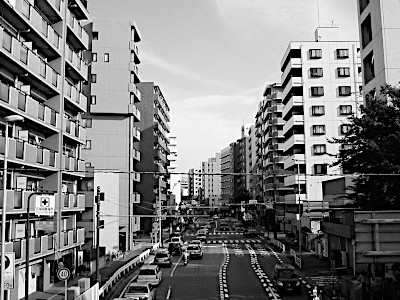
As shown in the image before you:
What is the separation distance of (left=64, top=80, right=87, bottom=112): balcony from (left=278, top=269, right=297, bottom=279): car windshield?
19985 mm

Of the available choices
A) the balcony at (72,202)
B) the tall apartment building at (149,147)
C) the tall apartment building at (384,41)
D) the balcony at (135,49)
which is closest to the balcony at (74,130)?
the balcony at (72,202)

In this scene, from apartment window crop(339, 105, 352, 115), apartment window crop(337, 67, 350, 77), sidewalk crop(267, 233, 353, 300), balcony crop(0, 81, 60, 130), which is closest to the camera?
balcony crop(0, 81, 60, 130)

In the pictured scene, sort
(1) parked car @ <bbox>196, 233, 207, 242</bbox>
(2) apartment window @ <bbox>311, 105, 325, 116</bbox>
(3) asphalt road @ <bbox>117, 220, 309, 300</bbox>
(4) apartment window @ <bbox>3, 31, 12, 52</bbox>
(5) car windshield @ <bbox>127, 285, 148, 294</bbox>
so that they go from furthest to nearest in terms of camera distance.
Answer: (1) parked car @ <bbox>196, 233, 207, 242</bbox>
(2) apartment window @ <bbox>311, 105, 325, 116</bbox>
(3) asphalt road @ <bbox>117, 220, 309, 300</bbox>
(5) car windshield @ <bbox>127, 285, 148, 294</bbox>
(4) apartment window @ <bbox>3, 31, 12, 52</bbox>

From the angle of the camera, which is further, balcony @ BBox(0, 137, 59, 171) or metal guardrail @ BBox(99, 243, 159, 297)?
metal guardrail @ BBox(99, 243, 159, 297)

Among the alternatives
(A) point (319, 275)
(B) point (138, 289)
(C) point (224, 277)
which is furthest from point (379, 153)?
(C) point (224, 277)

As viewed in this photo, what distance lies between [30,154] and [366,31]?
27.0 meters

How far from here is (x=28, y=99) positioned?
1085 inches

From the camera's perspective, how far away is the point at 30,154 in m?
27.5

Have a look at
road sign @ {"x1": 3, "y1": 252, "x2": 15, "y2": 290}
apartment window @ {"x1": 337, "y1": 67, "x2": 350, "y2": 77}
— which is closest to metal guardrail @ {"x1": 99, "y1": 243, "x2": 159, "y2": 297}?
road sign @ {"x1": 3, "y1": 252, "x2": 15, "y2": 290}

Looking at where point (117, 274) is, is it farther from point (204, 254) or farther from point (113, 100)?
point (113, 100)

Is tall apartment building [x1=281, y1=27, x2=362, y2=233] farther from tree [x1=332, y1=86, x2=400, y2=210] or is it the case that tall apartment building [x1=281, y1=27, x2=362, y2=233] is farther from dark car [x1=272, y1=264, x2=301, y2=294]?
tree [x1=332, y1=86, x2=400, y2=210]

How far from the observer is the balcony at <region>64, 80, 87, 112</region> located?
116 ft

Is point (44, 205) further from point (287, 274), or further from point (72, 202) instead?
point (287, 274)

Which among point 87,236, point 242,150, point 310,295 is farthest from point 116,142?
point 242,150
